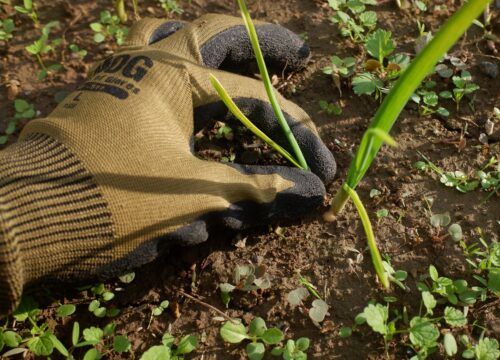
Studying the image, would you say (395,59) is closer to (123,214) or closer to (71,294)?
(123,214)

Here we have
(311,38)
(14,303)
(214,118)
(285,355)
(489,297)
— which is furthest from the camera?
(311,38)

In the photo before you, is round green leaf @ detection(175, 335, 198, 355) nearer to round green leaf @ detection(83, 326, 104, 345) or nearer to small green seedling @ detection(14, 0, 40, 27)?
round green leaf @ detection(83, 326, 104, 345)

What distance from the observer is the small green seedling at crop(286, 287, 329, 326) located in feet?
4.13

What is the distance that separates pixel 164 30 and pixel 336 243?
0.90 meters

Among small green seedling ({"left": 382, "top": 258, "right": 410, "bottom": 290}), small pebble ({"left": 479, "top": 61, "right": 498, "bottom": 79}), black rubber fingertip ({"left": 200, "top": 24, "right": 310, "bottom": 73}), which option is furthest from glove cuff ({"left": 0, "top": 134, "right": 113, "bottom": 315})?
small pebble ({"left": 479, "top": 61, "right": 498, "bottom": 79})

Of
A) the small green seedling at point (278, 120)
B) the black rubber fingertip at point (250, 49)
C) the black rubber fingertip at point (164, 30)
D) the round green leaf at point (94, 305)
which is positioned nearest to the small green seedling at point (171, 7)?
the black rubber fingertip at point (164, 30)

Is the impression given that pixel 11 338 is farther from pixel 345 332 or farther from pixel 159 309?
pixel 345 332

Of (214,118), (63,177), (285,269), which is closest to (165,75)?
(214,118)

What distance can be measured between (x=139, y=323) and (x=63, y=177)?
1.61ft

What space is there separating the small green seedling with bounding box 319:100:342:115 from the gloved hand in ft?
0.83

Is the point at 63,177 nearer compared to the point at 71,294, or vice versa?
the point at 63,177

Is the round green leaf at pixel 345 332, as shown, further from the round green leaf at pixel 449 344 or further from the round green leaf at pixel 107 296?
the round green leaf at pixel 107 296

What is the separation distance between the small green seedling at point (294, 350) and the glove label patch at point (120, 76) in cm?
79

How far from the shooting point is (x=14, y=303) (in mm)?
1072
